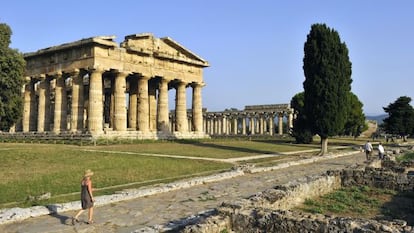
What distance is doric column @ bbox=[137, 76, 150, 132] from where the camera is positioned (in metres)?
51.5

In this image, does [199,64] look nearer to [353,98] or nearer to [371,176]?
[353,98]

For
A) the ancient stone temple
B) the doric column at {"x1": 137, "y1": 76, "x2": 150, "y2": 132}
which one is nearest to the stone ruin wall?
the ancient stone temple

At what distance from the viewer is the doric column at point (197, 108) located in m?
58.3

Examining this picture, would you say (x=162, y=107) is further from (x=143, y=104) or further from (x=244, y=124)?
(x=244, y=124)

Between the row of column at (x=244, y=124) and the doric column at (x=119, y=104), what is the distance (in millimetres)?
56387

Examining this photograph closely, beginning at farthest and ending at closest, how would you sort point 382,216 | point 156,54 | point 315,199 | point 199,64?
point 199,64
point 156,54
point 315,199
point 382,216

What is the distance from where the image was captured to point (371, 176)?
15984 millimetres

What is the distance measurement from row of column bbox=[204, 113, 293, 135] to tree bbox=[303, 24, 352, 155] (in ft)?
193

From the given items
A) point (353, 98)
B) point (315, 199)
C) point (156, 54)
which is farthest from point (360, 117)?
point (315, 199)

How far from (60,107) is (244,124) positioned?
235ft

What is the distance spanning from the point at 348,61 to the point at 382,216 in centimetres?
3129

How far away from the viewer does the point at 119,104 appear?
47656 mm

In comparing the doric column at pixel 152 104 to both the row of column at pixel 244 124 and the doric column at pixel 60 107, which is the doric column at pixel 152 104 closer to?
the doric column at pixel 60 107

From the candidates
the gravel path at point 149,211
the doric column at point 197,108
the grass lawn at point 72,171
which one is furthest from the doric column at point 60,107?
the gravel path at point 149,211
